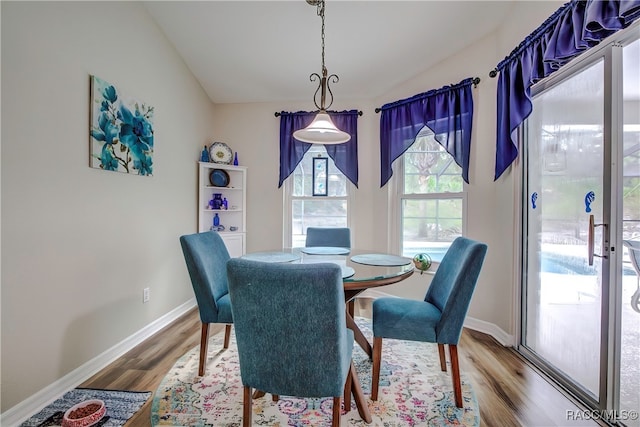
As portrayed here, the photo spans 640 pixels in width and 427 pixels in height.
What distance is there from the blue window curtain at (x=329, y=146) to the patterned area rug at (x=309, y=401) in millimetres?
Result: 2103

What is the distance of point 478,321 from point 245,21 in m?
3.38

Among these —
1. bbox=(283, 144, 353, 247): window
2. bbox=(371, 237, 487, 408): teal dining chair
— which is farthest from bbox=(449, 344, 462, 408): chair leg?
bbox=(283, 144, 353, 247): window

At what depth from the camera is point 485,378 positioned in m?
1.88

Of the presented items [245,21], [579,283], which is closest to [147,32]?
[245,21]

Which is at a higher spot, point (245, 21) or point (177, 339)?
point (245, 21)

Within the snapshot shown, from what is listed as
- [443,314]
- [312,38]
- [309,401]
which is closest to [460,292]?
[443,314]

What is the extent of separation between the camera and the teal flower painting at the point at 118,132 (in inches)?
78.0

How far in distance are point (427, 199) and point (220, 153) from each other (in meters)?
2.44

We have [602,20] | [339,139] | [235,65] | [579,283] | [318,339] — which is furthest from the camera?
[235,65]

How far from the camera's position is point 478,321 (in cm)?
265

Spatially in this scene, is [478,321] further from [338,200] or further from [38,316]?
[38,316]

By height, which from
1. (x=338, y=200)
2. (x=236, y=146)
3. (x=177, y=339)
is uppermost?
(x=236, y=146)

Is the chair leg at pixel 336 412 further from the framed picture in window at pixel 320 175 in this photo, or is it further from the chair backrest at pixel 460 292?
the framed picture in window at pixel 320 175

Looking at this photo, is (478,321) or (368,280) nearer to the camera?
(368,280)
